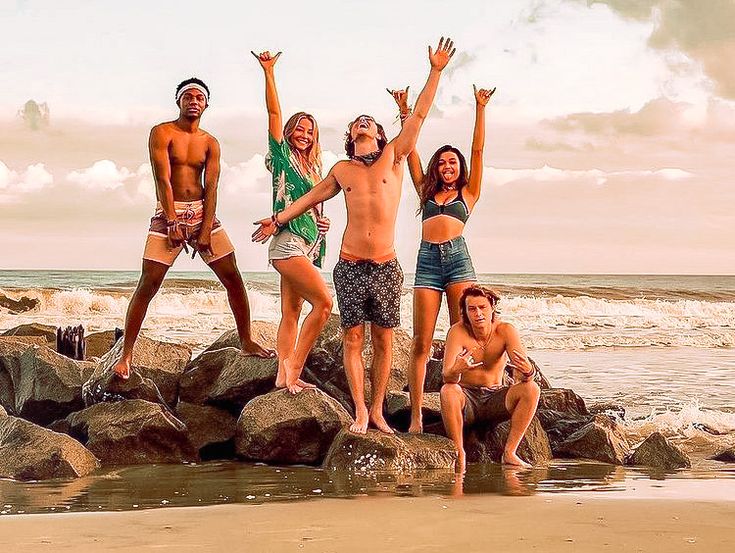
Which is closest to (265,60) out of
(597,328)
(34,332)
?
(34,332)

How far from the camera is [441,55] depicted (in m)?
7.72

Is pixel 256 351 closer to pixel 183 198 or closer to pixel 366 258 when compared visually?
pixel 183 198

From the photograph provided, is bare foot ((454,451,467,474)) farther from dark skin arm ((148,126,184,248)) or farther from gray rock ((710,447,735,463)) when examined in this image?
dark skin arm ((148,126,184,248))

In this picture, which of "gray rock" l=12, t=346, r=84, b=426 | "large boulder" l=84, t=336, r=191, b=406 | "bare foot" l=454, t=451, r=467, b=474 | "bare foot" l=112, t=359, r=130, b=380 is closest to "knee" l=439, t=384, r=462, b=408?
"bare foot" l=454, t=451, r=467, b=474

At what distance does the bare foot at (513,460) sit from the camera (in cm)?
780

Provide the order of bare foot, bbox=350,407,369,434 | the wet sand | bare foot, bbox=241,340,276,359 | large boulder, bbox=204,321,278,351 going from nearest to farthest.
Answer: the wet sand, bare foot, bbox=350,407,369,434, bare foot, bbox=241,340,276,359, large boulder, bbox=204,321,278,351

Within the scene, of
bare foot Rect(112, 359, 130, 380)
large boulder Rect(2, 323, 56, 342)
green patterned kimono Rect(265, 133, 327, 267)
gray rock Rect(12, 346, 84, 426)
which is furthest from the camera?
large boulder Rect(2, 323, 56, 342)

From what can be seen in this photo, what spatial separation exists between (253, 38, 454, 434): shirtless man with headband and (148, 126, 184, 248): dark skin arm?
0.87 meters

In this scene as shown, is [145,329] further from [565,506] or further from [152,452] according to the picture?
[565,506]

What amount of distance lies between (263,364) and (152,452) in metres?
1.28

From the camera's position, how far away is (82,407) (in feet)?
30.3

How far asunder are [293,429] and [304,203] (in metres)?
1.71

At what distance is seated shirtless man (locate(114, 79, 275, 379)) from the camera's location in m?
8.45

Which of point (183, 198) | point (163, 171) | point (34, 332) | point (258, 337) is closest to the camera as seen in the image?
point (163, 171)
